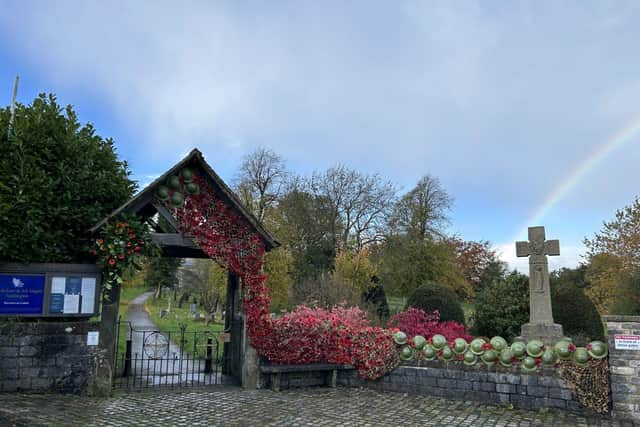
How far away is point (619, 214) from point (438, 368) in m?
20.2

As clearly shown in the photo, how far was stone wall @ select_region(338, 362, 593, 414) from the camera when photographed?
715cm

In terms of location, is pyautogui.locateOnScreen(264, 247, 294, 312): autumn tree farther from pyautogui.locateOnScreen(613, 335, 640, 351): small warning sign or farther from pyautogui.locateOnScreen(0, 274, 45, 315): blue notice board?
pyautogui.locateOnScreen(613, 335, 640, 351): small warning sign

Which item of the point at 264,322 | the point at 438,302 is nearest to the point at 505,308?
the point at 438,302

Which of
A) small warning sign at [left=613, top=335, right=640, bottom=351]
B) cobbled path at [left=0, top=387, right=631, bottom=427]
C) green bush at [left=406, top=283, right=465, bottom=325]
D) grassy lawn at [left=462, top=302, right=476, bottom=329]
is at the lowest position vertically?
cobbled path at [left=0, top=387, right=631, bottom=427]

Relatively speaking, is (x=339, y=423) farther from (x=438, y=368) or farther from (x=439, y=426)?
(x=438, y=368)

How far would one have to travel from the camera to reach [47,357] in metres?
7.36

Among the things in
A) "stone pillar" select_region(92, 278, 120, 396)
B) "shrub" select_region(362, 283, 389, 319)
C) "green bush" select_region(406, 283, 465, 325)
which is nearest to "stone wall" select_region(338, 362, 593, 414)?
"stone pillar" select_region(92, 278, 120, 396)

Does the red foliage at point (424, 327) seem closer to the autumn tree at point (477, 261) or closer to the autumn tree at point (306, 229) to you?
the autumn tree at point (306, 229)

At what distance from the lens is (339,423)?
248 inches

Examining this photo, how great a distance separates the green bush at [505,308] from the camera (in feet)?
45.0

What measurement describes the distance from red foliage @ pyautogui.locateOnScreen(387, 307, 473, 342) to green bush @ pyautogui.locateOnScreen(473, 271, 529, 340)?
76.3 inches

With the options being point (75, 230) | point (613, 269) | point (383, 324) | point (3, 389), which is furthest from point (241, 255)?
point (613, 269)

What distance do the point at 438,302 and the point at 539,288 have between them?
3.24 metres

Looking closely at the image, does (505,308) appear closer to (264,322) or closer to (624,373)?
(624,373)
